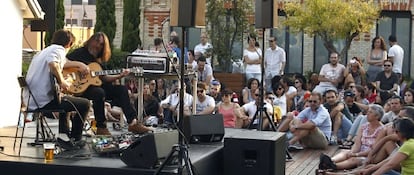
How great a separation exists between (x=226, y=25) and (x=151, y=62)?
10.9 metres

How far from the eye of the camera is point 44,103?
7.89 metres

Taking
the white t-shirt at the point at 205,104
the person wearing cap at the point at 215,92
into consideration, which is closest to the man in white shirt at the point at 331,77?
the person wearing cap at the point at 215,92

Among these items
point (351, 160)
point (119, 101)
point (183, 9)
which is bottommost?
point (351, 160)

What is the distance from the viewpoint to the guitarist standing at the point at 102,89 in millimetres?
8914

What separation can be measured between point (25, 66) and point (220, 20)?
205 inches

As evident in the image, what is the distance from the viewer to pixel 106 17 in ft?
75.3

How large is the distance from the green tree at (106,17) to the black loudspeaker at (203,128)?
1478 cm

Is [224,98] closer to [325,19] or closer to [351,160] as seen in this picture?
[351,160]

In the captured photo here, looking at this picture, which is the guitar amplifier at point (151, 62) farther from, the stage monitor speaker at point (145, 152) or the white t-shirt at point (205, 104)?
the stage monitor speaker at point (145, 152)

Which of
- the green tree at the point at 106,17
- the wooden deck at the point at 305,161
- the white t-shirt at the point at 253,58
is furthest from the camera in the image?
the green tree at the point at 106,17

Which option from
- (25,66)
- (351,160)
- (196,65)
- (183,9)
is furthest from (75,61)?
(25,66)

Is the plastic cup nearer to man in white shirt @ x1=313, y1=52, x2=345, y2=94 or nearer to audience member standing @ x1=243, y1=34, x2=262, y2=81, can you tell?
man in white shirt @ x1=313, y1=52, x2=345, y2=94

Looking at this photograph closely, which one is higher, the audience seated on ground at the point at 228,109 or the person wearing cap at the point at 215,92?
the person wearing cap at the point at 215,92

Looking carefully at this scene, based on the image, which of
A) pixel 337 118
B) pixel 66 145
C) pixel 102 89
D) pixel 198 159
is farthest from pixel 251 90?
pixel 198 159
